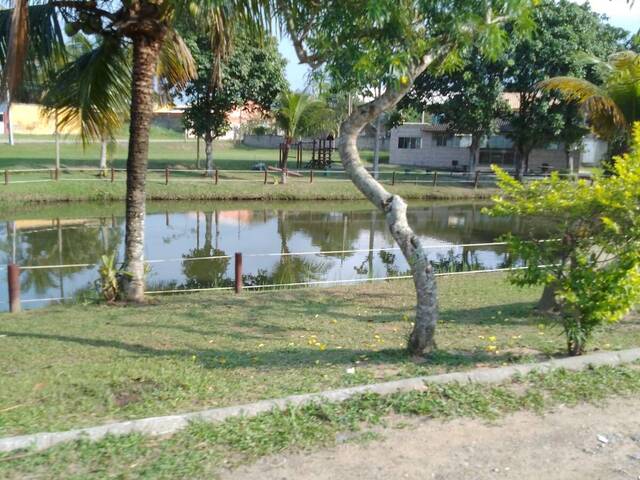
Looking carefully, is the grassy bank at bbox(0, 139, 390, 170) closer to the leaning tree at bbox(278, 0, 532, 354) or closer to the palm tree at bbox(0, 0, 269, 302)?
the palm tree at bbox(0, 0, 269, 302)

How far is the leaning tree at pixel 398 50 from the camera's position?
609 cm

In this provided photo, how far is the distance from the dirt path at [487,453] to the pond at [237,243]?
25.0ft

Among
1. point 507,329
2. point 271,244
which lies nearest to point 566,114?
point 271,244

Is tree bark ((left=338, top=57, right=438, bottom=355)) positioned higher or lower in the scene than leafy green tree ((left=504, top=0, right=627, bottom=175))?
lower

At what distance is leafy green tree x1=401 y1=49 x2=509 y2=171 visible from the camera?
33.7 metres

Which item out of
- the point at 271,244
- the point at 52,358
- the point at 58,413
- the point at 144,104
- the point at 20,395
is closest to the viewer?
the point at 58,413

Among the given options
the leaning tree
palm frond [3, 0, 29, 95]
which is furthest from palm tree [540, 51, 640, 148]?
palm frond [3, 0, 29, 95]

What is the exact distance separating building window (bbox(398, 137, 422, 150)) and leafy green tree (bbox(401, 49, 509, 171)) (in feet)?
47.3

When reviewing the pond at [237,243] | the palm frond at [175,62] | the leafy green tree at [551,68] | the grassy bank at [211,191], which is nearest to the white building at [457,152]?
the leafy green tree at [551,68]

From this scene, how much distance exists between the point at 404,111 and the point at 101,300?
95.8ft

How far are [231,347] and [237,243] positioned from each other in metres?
12.2

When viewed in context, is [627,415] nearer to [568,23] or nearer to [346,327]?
[346,327]

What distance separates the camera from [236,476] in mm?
3824

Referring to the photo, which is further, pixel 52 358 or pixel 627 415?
pixel 52 358
